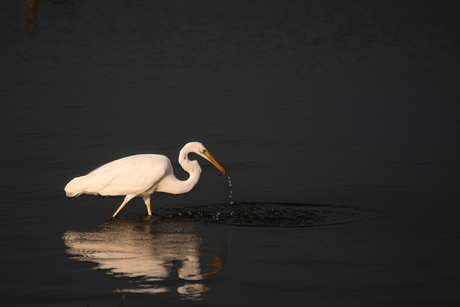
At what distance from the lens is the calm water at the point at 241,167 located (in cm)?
791

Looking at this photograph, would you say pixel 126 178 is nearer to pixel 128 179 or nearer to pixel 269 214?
pixel 128 179

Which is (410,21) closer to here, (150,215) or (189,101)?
(189,101)

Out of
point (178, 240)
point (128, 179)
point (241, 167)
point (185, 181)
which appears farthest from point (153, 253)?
point (241, 167)

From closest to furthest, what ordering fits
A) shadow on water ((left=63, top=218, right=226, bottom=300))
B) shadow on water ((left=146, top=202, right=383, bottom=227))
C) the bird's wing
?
shadow on water ((left=63, top=218, right=226, bottom=300)) → shadow on water ((left=146, top=202, right=383, bottom=227)) → the bird's wing

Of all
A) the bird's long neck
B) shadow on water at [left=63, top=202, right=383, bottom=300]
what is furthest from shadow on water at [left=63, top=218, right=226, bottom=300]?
the bird's long neck

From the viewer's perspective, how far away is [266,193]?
11492mm

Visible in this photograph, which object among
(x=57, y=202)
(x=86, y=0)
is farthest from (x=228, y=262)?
(x=86, y=0)

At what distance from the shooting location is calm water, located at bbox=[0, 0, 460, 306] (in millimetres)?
7906

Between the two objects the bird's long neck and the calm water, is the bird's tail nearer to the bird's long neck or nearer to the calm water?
the calm water

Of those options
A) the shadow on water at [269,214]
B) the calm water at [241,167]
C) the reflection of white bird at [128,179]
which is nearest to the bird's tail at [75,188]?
the reflection of white bird at [128,179]

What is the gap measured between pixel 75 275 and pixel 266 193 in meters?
4.36

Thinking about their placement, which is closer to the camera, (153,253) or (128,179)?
(153,253)

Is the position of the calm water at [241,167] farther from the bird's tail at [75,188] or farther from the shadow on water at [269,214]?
the bird's tail at [75,188]

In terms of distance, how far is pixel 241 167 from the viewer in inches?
514
